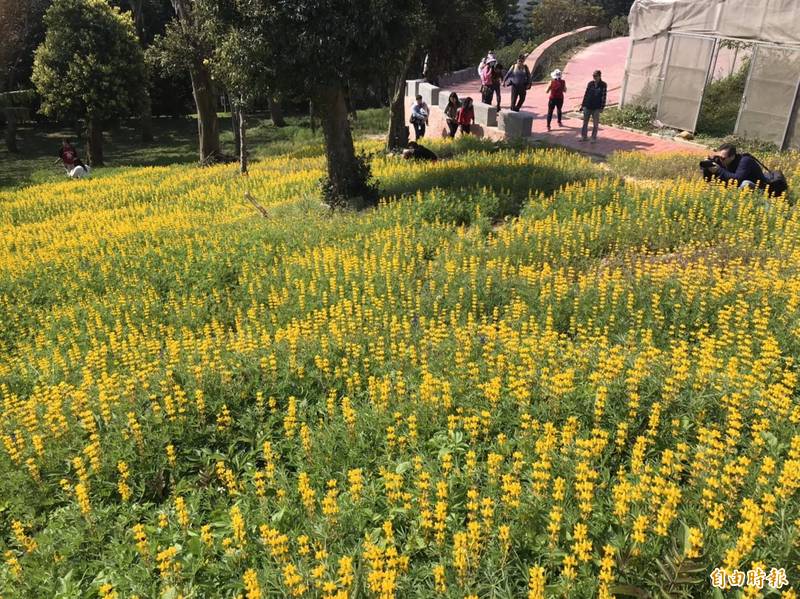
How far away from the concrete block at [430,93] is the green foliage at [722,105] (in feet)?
28.1

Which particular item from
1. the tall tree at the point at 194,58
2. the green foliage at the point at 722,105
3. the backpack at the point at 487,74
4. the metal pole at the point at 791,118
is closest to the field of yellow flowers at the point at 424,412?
the metal pole at the point at 791,118

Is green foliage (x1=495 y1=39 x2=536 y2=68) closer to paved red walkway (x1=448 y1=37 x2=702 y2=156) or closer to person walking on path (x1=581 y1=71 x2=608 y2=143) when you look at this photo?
paved red walkway (x1=448 y1=37 x2=702 y2=156)

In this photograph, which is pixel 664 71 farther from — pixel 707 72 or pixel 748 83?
A: pixel 748 83

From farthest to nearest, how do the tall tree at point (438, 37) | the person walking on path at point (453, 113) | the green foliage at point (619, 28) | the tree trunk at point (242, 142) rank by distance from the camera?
the green foliage at point (619, 28) → the person walking on path at point (453, 113) → the tree trunk at point (242, 142) → the tall tree at point (438, 37)

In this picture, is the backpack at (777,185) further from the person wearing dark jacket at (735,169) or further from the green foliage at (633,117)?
the green foliage at (633,117)

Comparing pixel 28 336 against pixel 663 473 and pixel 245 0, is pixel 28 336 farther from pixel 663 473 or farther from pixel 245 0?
pixel 663 473

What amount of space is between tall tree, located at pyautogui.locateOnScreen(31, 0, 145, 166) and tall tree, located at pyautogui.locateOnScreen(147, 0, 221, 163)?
1.89 metres

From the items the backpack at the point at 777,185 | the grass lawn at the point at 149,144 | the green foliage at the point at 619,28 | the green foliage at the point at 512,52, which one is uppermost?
the green foliage at the point at 619,28

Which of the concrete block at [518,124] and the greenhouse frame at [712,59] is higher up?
the greenhouse frame at [712,59]

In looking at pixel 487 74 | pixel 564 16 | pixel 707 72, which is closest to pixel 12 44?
pixel 487 74

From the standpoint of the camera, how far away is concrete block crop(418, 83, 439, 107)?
20656mm

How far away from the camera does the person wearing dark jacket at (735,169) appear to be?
380 inches

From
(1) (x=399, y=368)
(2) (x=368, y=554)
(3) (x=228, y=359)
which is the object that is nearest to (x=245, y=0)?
(3) (x=228, y=359)

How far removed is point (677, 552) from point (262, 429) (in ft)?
10.6
